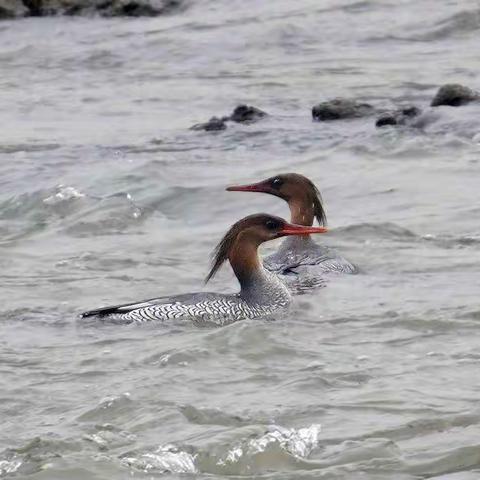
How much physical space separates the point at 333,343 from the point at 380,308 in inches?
40.4

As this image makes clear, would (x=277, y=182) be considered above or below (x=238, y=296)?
above

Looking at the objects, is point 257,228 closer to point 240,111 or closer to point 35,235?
point 35,235

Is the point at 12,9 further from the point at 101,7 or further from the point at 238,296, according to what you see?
the point at 238,296

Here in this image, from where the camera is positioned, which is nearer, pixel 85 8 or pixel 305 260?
pixel 305 260

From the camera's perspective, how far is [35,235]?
50.4ft

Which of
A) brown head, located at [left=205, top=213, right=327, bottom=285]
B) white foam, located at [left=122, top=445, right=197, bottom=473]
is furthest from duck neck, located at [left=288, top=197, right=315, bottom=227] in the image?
white foam, located at [left=122, top=445, right=197, bottom=473]

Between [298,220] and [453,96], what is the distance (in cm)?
478

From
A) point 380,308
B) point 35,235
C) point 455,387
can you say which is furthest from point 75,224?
point 455,387

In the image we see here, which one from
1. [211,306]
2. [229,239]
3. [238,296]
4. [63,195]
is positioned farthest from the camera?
[63,195]

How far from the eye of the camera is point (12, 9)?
91.0 ft

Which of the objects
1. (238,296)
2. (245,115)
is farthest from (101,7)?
(238,296)

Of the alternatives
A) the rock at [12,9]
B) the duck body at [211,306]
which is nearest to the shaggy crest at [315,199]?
the duck body at [211,306]

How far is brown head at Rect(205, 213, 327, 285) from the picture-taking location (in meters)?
13.1

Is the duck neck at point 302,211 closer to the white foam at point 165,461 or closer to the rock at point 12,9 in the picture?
the white foam at point 165,461
